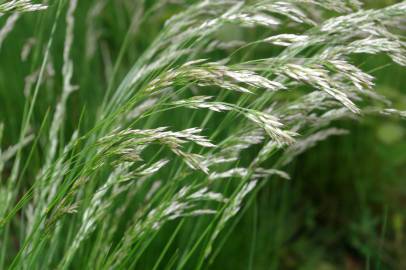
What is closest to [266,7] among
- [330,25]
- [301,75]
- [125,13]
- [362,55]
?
[330,25]

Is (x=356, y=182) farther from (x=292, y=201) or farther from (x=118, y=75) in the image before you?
(x=118, y=75)

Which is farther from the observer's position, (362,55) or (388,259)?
(362,55)

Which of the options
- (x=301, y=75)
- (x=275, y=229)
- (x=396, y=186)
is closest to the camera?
(x=301, y=75)

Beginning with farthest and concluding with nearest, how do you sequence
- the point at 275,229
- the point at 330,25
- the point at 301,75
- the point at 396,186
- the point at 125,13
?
the point at 125,13 → the point at 396,186 → the point at 275,229 → the point at 330,25 → the point at 301,75

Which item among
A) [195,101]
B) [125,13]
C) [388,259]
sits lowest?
[388,259]

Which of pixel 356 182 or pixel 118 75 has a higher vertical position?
pixel 118 75

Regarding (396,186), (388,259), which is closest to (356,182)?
(396,186)

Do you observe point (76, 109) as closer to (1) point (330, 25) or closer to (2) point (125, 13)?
(2) point (125, 13)
